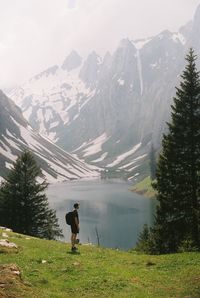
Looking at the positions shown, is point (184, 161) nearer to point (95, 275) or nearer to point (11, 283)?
A: point (95, 275)

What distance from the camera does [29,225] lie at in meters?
63.0

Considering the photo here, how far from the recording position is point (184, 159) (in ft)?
140

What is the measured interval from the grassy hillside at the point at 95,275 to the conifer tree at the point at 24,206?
30648 mm

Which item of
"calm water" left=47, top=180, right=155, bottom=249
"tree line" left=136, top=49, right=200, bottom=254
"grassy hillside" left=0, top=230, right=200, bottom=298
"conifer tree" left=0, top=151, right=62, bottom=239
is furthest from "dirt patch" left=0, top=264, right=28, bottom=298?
"calm water" left=47, top=180, right=155, bottom=249

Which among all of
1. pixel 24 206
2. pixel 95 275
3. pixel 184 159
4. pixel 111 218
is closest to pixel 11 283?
pixel 95 275

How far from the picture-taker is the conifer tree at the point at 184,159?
42531mm

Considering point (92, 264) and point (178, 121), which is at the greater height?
point (178, 121)

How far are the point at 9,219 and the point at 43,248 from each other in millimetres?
32408

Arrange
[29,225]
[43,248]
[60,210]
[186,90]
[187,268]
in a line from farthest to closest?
[60,210], [29,225], [186,90], [43,248], [187,268]

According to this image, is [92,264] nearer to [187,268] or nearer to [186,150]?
[187,268]

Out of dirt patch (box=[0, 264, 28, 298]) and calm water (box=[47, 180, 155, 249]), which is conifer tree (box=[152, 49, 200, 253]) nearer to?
dirt patch (box=[0, 264, 28, 298])

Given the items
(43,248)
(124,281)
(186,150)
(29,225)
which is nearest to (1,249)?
(43,248)

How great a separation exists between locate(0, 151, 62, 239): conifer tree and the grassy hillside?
30648mm

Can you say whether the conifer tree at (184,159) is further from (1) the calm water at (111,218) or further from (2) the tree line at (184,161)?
(1) the calm water at (111,218)
